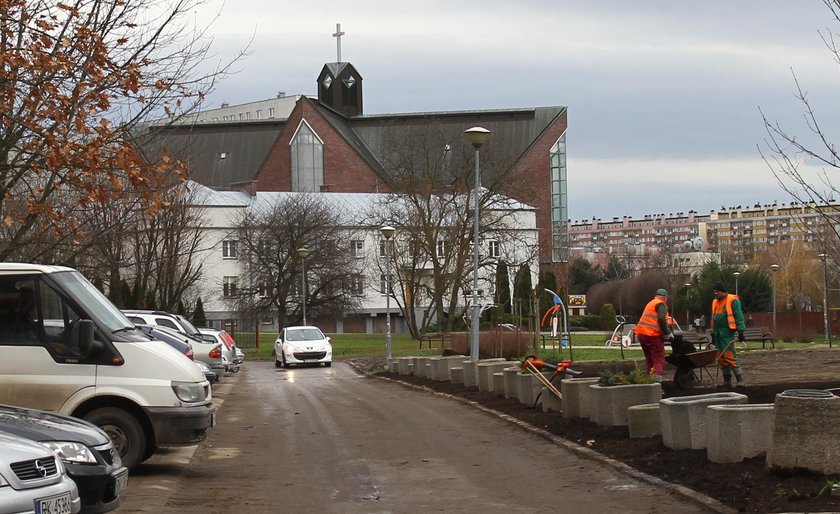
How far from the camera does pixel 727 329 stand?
18672 mm

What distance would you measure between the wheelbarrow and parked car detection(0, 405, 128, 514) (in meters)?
11.0

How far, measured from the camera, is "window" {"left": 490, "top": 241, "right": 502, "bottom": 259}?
60.0 m

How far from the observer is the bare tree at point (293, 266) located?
240 feet

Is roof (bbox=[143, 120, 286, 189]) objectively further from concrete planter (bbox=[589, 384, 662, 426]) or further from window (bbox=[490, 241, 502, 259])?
concrete planter (bbox=[589, 384, 662, 426])

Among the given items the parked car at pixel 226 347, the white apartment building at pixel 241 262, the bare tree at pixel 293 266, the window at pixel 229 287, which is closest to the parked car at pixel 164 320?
the parked car at pixel 226 347

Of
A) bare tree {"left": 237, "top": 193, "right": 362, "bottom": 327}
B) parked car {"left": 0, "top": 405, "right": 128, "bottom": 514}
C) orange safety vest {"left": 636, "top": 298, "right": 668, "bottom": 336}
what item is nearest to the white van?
parked car {"left": 0, "top": 405, "right": 128, "bottom": 514}

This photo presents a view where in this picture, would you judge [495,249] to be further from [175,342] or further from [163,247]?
[175,342]

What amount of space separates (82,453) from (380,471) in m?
4.49

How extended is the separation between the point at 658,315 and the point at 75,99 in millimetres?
9555

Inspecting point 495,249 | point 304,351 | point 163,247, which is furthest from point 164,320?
point 495,249

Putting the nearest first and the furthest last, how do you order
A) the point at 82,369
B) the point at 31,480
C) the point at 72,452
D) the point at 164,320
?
1. the point at 31,480
2. the point at 72,452
3. the point at 82,369
4. the point at 164,320

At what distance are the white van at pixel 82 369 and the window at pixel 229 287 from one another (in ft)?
216

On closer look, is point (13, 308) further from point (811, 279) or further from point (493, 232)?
point (811, 279)

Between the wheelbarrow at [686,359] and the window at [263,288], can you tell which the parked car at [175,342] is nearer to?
the wheelbarrow at [686,359]
